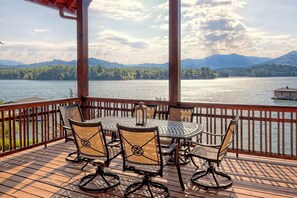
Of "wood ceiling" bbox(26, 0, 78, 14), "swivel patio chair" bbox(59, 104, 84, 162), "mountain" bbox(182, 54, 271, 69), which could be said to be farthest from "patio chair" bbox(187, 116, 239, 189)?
"wood ceiling" bbox(26, 0, 78, 14)

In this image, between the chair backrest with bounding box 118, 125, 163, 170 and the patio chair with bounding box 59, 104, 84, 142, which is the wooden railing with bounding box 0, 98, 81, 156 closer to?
the patio chair with bounding box 59, 104, 84, 142

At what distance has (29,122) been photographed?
18.0ft

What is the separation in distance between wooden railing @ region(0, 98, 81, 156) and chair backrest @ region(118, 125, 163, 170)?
9.69ft

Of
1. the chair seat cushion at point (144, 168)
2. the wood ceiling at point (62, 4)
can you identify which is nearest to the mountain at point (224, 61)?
the chair seat cushion at point (144, 168)

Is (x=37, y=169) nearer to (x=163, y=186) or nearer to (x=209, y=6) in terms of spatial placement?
(x=163, y=186)

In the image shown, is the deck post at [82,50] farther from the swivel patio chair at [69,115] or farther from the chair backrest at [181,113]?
the chair backrest at [181,113]

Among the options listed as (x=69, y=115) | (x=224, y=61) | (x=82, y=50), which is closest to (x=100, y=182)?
(x=69, y=115)

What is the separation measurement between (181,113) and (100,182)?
199cm

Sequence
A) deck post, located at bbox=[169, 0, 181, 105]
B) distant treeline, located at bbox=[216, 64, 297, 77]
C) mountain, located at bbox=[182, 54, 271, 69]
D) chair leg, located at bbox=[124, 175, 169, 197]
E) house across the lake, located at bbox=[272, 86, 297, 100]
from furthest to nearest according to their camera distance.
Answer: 1. mountain, located at bbox=[182, 54, 271, 69]
2. distant treeline, located at bbox=[216, 64, 297, 77]
3. deck post, located at bbox=[169, 0, 181, 105]
4. house across the lake, located at bbox=[272, 86, 297, 100]
5. chair leg, located at bbox=[124, 175, 169, 197]

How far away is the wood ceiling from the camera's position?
20.8ft

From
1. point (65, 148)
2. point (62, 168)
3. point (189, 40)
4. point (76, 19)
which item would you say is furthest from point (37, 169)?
point (189, 40)

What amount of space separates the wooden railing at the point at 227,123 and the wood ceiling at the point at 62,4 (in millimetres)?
2622

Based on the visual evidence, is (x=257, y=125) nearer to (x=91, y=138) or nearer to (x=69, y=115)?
(x=91, y=138)

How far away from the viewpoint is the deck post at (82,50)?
6.52m
